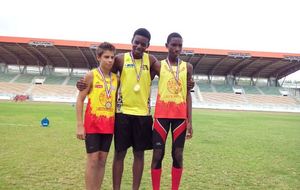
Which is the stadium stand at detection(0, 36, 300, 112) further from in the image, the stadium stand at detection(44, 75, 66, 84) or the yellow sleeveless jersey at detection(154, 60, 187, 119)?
the yellow sleeveless jersey at detection(154, 60, 187, 119)

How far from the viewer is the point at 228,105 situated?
49312mm

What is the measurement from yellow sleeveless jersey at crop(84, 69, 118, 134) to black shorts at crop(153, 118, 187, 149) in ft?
2.00

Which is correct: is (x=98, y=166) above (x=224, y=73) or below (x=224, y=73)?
above

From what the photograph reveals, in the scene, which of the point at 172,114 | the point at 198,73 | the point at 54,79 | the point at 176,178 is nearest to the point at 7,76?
the point at 54,79

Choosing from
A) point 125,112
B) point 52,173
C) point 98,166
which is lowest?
point 52,173

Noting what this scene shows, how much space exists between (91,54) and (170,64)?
157 feet

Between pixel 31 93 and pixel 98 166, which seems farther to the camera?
pixel 31 93

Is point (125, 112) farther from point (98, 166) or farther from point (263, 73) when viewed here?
point (263, 73)

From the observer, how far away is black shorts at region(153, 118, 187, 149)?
465 cm

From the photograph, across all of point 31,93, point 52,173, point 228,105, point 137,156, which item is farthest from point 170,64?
point 31,93

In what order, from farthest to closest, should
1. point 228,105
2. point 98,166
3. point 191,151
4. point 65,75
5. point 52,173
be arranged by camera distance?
1. point 65,75
2. point 228,105
3. point 191,151
4. point 52,173
5. point 98,166

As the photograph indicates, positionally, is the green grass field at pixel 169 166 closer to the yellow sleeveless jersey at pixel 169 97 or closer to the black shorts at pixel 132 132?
the black shorts at pixel 132 132

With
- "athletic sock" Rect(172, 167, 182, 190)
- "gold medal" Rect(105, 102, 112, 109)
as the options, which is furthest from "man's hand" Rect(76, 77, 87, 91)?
"athletic sock" Rect(172, 167, 182, 190)

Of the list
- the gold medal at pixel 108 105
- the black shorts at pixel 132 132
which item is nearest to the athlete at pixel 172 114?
the black shorts at pixel 132 132
